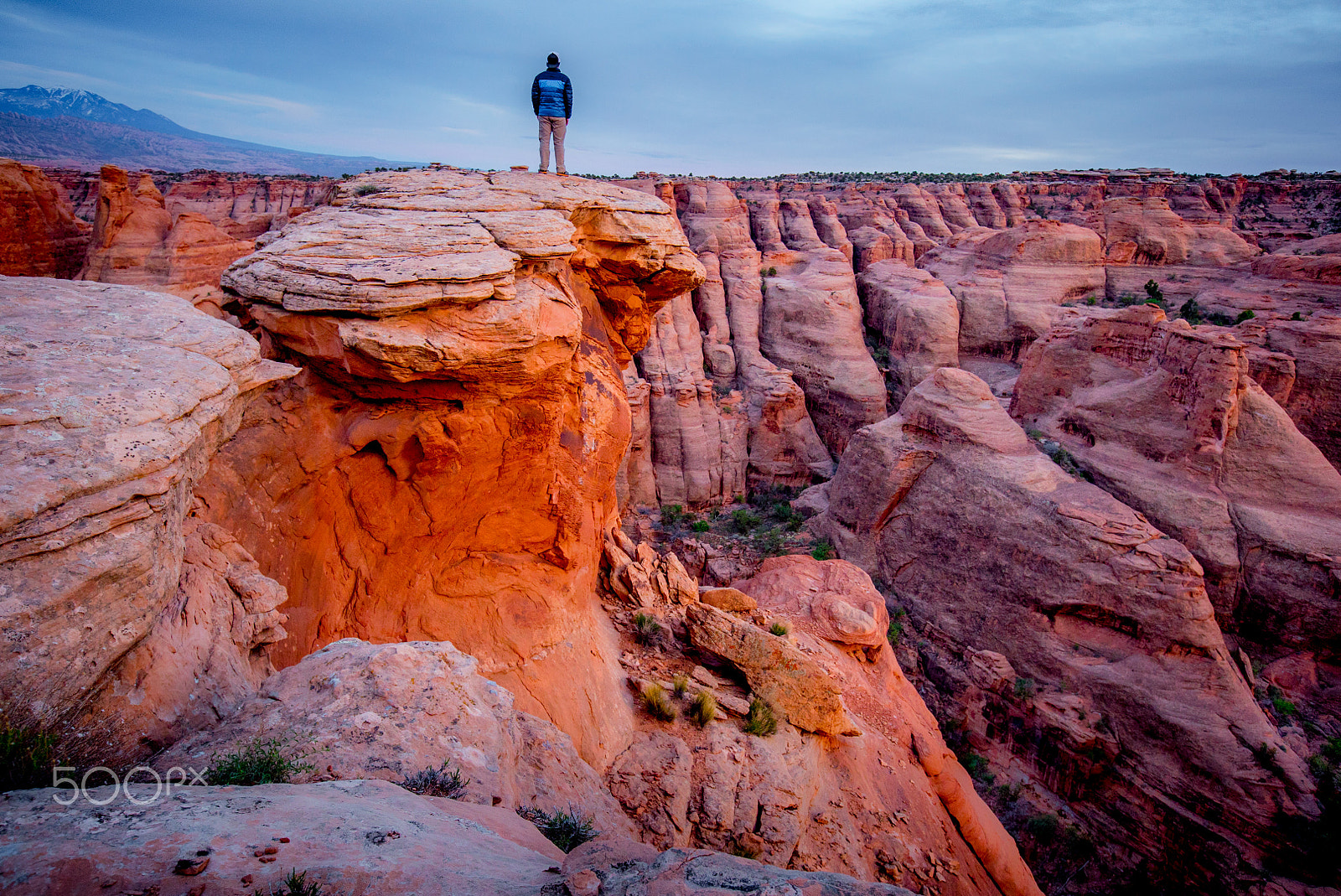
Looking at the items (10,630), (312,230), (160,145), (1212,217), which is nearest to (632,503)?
(312,230)

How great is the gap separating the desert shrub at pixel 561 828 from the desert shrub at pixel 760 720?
402 centimetres

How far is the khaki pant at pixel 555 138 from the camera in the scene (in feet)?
35.9

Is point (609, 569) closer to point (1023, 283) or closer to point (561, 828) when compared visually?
point (561, 828)

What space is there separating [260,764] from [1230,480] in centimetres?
2159

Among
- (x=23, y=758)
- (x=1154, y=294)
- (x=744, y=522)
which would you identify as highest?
(x=1154, y=294)

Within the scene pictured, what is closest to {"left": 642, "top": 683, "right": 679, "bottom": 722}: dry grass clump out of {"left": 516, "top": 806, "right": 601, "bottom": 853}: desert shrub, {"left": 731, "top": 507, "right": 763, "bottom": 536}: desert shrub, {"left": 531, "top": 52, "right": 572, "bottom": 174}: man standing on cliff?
{"left": 516, "top": 806, "right": 601, "bottom": 853}: desert shrub

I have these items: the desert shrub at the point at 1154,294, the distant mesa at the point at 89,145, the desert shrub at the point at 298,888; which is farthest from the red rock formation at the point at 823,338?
the distant mesa at the point at 89,145

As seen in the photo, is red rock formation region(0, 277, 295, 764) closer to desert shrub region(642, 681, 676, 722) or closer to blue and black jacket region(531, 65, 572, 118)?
desert shrub region(642, 681, 676, 722)

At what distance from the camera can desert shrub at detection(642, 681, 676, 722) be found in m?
8.77

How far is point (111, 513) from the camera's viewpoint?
128 inches

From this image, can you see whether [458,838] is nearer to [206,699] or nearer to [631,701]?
[206,699]

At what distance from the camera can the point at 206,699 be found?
4113 millimetres

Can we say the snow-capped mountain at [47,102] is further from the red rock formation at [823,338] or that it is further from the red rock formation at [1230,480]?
the red rock formation at [1230,480]

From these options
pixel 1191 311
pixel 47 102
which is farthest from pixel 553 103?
pixel 47 102
